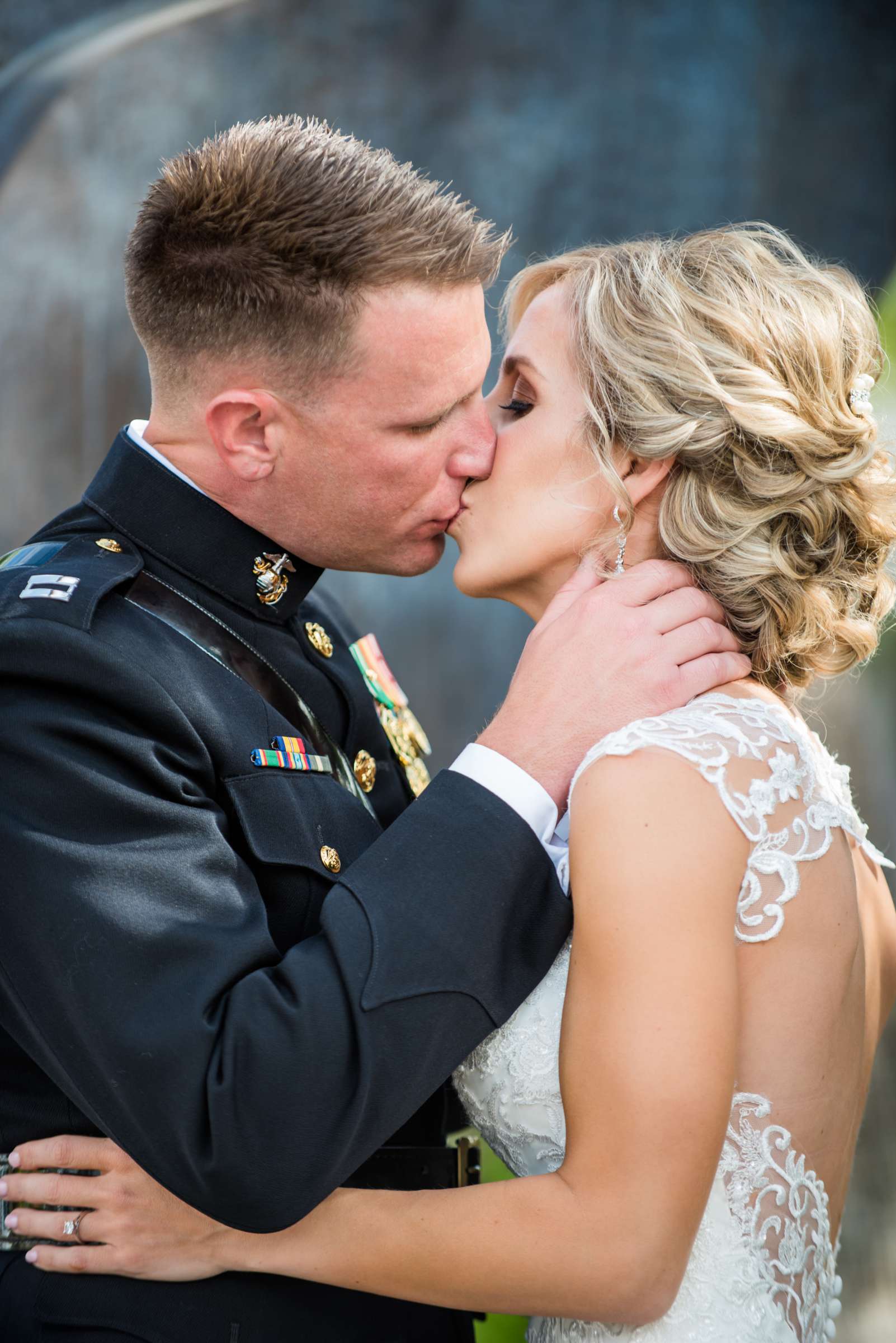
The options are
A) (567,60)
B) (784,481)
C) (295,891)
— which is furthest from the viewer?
(567,60)

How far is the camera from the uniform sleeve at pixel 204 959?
1274 millimetres

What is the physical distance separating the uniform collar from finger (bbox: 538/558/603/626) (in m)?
0.45

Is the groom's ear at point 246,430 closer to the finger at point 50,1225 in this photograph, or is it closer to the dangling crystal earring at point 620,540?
the dangling crystal earring at point 620,540

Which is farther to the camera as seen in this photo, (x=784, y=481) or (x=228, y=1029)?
(x=784, y=481)

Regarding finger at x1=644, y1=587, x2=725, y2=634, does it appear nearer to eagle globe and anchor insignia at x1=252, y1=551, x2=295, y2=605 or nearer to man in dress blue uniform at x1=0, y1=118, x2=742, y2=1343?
man in dress blue uniform at x1=0, y1=118, x2=742, y2=1343

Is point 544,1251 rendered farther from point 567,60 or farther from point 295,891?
point 567,60

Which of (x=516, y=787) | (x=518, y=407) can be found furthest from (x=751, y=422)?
(x=516, y=787)

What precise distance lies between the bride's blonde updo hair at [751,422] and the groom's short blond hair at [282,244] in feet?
0.97

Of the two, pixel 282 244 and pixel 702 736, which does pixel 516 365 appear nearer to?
pixel 282 244

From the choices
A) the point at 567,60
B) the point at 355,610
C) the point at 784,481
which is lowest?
the point at 355,610

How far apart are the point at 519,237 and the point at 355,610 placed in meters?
1.17

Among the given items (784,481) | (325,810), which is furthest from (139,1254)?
(784,481)

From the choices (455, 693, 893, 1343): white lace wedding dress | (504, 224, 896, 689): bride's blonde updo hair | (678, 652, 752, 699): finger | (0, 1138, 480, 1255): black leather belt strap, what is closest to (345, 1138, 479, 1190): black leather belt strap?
(0, 1138, 480, 1255): black leather belt strap

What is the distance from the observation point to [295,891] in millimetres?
1573
